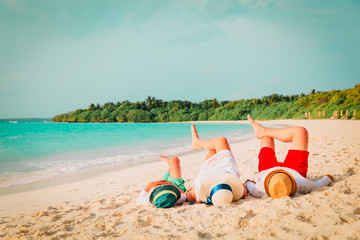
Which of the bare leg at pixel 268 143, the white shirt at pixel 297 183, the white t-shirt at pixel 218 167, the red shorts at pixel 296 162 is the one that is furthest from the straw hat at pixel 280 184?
the bare leg at pixel 268 143

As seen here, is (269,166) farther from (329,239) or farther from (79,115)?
(79,115)

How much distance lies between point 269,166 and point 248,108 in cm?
6163

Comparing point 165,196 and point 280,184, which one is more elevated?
point 280,184

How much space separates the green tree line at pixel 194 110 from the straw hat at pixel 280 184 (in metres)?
40.4

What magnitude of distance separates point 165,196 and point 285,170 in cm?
140

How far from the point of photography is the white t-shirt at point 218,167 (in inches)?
102

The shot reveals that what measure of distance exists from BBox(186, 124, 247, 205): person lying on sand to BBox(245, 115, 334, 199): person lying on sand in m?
0.27

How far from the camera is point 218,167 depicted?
Result: 2.70 m

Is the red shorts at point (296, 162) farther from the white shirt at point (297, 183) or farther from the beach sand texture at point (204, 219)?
→ the beach sand texture at point (204, 219)

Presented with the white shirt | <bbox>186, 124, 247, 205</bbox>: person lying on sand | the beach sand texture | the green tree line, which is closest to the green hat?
the beach sand texture

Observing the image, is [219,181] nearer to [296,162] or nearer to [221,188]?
[221,188]

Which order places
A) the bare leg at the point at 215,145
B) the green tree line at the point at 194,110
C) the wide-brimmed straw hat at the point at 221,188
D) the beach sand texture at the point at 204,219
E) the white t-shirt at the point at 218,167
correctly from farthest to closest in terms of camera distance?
the green tree line at the point at 194,110
the bare leg at the point at 215,145
the white t-shirt at the point at 218,167
the wide-brimmed straw hat at the point at 221,188
the beach sand texture at the point at 204,219

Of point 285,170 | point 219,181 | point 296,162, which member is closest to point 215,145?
point 219,181

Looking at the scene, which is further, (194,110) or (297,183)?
(194,110)
